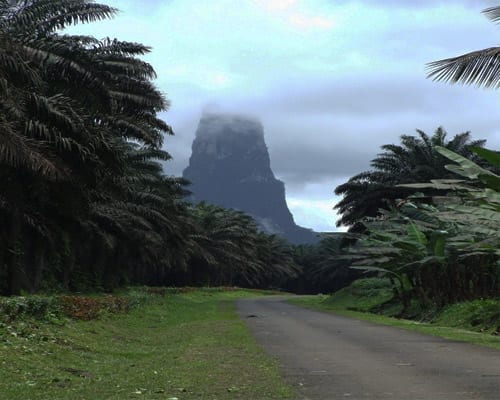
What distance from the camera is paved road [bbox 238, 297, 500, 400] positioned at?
760 cm

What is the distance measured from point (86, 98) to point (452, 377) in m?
16.1

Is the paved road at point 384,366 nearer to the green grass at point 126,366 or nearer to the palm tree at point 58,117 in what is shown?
the green grass at point 126,366

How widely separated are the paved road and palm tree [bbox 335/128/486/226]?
2325cm

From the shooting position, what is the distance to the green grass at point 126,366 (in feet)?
25.1

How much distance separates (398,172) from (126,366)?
33122mm

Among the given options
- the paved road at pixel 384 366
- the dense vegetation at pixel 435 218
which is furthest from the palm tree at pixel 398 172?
the paved road at pixel 384 366

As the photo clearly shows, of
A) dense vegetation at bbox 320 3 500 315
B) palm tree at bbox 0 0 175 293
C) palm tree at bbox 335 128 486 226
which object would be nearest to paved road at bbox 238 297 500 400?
dense vegetation at bbox 320 3 500 315

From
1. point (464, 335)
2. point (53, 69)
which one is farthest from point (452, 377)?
point (53, 69)

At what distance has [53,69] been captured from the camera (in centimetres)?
1992

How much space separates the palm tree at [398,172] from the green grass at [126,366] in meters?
24.4

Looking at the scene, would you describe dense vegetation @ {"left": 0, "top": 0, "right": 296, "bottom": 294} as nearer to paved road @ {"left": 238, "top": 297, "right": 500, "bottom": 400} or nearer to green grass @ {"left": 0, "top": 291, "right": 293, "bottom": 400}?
green grass @ {"left": 0, "top": 291, "right": 293, "bottom": 400}

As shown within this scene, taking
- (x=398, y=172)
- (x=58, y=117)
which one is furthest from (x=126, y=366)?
(x=398, y=172)

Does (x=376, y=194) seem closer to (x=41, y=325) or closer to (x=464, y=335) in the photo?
(x=464, y=335)

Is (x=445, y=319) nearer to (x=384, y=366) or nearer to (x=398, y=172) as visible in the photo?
(x=384, y=366)
